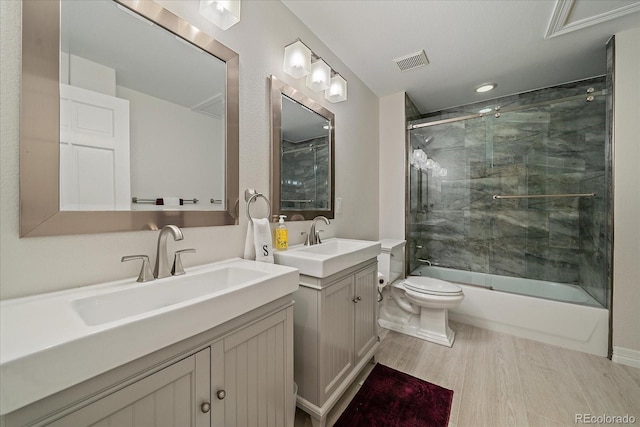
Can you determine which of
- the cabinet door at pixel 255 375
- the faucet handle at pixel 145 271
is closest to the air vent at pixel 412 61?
the cabinet door at pixel 255 375

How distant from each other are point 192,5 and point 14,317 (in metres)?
1.29

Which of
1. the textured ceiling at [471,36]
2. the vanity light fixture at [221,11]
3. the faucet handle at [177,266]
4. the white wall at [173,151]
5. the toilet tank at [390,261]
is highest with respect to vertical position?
the textured ceiling at [471,36]

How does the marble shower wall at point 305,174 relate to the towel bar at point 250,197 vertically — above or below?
above

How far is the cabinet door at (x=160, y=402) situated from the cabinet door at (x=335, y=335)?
1.98 ft

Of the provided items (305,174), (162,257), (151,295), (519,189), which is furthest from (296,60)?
(519,189)

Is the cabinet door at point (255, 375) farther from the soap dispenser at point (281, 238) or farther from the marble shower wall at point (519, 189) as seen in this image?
the marble shower wall at point (519, 189)

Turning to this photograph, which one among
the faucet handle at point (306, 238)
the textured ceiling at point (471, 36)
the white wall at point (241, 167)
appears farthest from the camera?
the faucet handle at point (306, 238)

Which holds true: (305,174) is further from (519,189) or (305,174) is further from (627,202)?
(519,189)

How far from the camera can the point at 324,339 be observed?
1.21 metres

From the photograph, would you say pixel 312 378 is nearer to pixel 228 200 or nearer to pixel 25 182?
pixel 228 200

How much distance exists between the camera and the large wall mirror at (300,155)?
1.49m

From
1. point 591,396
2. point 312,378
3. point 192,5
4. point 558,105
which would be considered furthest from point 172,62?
point 558,105

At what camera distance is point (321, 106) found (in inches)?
73.2

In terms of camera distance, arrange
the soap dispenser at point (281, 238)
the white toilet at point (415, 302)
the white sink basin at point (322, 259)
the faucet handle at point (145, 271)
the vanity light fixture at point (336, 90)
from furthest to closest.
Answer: the white toilet at point (415, 302), the vanity light fixture at point (336, 90), the soap dispenser at point (281, 238), the white sink basin at point (322, 259), the faucet handle at point (145, 271)
